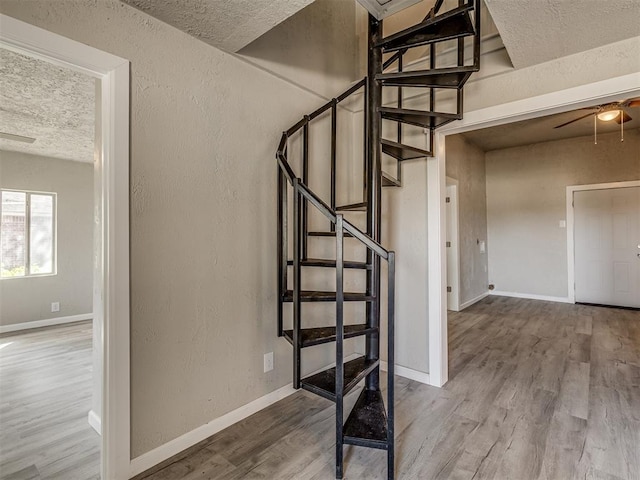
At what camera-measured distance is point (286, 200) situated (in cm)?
223

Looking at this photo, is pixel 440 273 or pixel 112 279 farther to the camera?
A: pixel 440 273

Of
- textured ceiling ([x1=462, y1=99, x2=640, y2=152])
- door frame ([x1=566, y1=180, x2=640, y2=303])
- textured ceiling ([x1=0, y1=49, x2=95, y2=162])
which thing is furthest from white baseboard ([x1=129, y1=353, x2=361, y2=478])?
door frame ([x1=566, y1=180, x2=640, y2=303])

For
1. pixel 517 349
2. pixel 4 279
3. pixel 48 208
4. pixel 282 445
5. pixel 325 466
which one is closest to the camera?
pixel 325 466

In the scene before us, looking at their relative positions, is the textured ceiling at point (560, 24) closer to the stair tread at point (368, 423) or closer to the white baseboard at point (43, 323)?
the stair tread at point (368, 423)

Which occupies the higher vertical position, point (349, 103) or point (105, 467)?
point (349, 103)

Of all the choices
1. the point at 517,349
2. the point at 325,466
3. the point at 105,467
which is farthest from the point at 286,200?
the point at 517,349

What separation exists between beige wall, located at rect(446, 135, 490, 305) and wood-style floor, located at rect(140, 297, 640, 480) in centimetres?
225

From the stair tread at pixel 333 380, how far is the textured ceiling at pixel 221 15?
6.34 feet

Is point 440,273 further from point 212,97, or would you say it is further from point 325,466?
point 212,97

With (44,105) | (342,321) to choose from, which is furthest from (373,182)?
(44,105)

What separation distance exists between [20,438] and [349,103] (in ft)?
11.3

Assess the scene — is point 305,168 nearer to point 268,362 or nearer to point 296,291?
point 296,291

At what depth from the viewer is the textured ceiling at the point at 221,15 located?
156cm

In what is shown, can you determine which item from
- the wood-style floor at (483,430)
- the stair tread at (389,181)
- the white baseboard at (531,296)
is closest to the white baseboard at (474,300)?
the white baseboard at (531,296)
